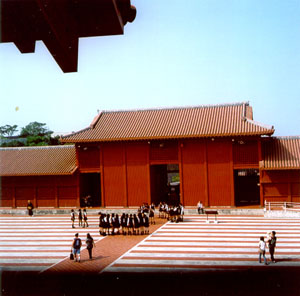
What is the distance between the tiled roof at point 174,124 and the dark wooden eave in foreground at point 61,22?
26.8 meters

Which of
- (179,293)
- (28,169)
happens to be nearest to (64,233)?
(28,169)

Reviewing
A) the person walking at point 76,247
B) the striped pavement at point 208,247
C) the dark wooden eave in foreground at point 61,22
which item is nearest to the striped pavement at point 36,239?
the person walking at point 76,247

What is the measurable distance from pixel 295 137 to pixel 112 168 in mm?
14640

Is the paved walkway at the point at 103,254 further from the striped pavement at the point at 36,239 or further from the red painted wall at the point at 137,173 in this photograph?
the red painted wall at the point at 137,173

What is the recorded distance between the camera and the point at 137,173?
102 feet

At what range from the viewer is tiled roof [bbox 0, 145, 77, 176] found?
106 ft

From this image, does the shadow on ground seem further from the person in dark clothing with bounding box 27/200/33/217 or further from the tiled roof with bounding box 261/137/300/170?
the person in dark clothing with bounding box 27/200/33/217

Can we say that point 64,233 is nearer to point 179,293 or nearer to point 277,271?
point 277,271

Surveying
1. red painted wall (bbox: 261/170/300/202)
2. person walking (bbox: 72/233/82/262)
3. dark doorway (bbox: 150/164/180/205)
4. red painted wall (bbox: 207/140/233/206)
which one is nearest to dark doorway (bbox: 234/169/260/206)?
red painted wall (bbox: 207/140/233/206)

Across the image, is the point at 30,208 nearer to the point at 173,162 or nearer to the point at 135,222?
the point at 173,162

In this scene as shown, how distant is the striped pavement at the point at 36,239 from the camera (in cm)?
1504

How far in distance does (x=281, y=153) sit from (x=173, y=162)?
8118mm

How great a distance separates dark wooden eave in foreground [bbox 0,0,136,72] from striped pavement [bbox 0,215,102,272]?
39.7 feet

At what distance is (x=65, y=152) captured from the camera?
115ft
